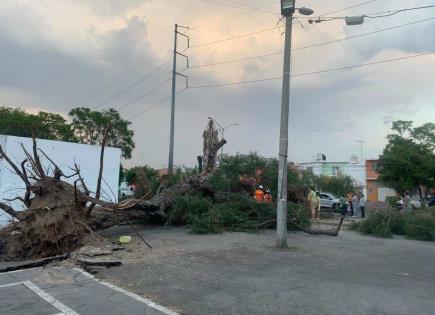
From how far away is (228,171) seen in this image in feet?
64.8

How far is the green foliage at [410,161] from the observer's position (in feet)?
135

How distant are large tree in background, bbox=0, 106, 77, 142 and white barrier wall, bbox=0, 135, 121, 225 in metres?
21.7

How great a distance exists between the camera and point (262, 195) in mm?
19219

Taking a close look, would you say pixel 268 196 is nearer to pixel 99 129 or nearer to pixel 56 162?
pixel 56 162

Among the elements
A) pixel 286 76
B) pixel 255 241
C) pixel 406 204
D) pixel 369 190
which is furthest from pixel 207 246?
pixel 369 190

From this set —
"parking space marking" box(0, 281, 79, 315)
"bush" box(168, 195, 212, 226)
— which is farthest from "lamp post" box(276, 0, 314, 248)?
"parking space marking" box(0, 281, 79, 315)

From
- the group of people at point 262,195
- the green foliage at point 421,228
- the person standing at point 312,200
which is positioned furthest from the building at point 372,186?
the green foliage at point 421,228

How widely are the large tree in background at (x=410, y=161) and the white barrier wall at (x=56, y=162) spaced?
88.4 feet

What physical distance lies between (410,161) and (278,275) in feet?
119

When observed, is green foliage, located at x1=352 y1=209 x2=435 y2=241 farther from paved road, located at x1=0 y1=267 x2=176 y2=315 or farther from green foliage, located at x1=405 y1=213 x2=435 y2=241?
Answer: paved road, located at x1=0 y1=267 x2=176 y2=315

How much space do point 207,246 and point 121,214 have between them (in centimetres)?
355

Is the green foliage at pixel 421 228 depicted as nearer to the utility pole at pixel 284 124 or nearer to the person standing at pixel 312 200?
the person standing at pixel 312 200

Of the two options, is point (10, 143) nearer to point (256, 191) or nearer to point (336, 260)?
point (256, 191)

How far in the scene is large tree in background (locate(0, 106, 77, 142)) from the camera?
4397 cm
